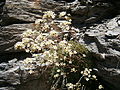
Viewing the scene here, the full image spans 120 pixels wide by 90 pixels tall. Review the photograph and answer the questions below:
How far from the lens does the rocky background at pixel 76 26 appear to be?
380cm

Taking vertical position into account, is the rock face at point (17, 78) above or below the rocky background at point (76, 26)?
below

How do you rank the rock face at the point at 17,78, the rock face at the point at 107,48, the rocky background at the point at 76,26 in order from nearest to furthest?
1. the rock face at the point at 107,48
2. the rocky background at the point at 76,26
3. the rock face at the point at 17,78

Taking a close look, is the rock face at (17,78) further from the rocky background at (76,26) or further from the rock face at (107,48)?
the rock face at (107,48)

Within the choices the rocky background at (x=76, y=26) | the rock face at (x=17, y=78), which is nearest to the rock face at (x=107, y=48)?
the rocky background at (x=76, y=26)

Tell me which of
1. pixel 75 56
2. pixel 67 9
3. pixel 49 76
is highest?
pixel 67 9

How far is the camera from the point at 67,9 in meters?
4.79

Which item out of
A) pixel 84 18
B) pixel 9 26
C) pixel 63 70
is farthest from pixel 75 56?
pixel 9 26

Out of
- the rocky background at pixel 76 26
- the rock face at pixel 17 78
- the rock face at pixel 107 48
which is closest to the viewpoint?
the rock face at pixel 107 48

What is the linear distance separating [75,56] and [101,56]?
0.51 meters

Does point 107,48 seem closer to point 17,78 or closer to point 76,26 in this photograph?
point 76,26

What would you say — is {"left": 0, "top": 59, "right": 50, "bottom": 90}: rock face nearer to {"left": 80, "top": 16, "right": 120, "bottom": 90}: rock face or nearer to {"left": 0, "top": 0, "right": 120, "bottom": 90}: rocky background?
{"left": 0, "top": 0, "right": 120, "bottom": 90}: rocky background

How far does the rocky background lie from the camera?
12.5 feet

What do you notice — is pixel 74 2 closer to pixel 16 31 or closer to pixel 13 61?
pixel 16 31

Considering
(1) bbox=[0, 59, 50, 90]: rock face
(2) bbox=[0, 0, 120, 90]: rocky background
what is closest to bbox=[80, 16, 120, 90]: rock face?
(2) bbox=[0, 0, 120, 90]: rocky background
